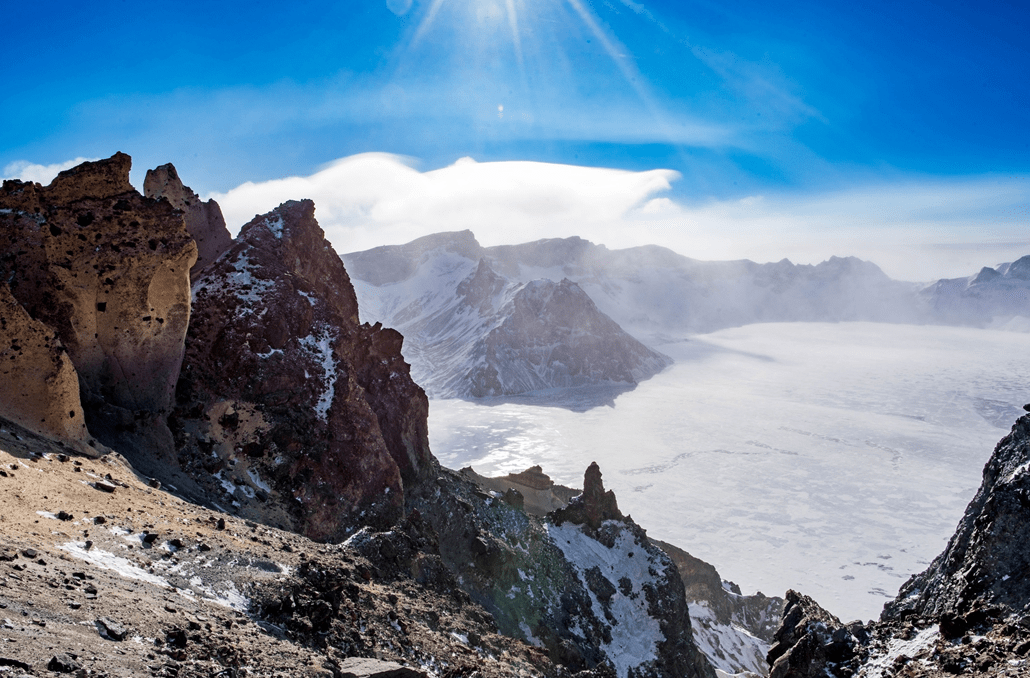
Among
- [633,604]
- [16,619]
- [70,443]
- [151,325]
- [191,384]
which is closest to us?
[16,619]

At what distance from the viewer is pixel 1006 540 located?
15203mm

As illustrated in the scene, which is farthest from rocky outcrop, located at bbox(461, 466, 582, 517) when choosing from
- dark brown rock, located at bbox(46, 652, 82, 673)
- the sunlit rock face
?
dark brown rock, located at bbox(46, 652, 82, 673)

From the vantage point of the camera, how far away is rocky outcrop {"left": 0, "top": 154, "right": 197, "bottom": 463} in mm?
20859

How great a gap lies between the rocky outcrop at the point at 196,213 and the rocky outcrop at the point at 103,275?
9.14m

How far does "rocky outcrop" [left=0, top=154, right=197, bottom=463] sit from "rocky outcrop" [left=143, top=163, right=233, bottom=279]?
914cm

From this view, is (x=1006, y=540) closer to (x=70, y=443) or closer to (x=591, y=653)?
(x=591, y=653)

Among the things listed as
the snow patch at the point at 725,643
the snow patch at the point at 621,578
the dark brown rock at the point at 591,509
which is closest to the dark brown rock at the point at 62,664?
the snow patch at the point at 621,578

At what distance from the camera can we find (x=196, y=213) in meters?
35.4

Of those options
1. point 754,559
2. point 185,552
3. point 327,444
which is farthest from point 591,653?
point 754,559

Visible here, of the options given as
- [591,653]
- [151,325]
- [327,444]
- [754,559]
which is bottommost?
[754,559]

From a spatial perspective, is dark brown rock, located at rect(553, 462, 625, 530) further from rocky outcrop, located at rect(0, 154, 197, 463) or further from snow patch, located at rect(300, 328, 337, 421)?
rocky outcrop, located at rect(0, 154, 197, 463)

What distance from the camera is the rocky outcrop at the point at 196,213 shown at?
1238 inches

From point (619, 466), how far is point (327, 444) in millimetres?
131490

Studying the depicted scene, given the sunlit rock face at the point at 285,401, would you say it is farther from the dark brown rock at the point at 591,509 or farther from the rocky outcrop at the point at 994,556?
the rocky outcrop at the point at 994,556
